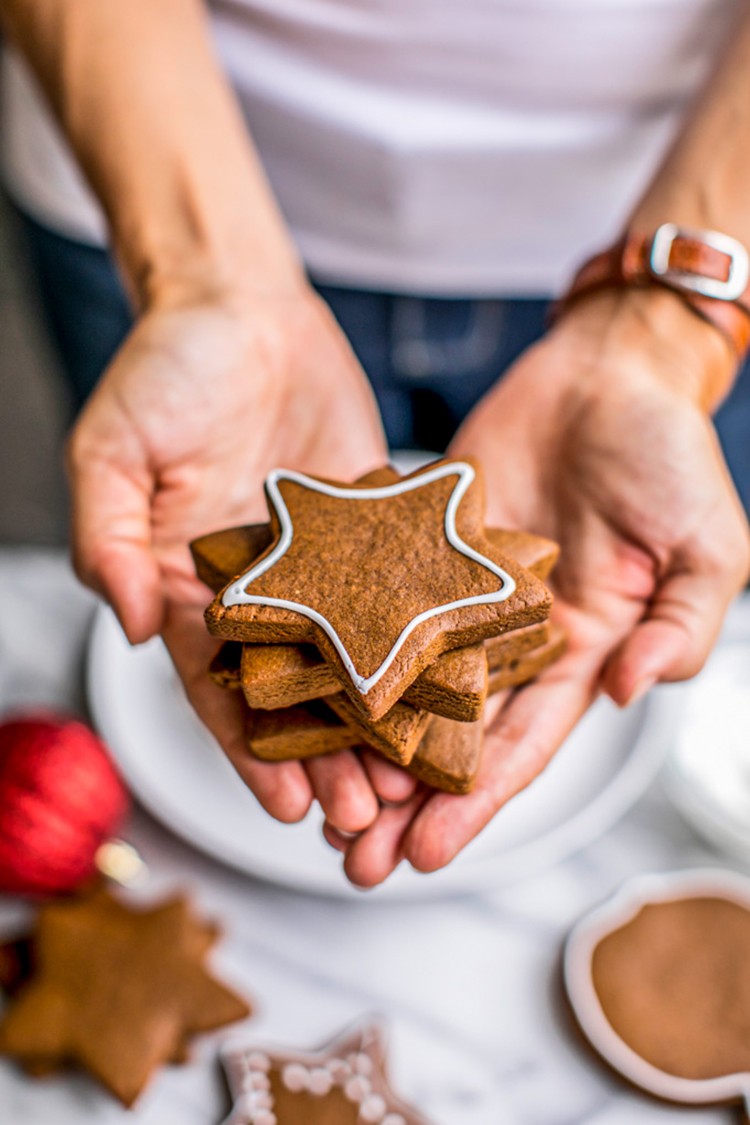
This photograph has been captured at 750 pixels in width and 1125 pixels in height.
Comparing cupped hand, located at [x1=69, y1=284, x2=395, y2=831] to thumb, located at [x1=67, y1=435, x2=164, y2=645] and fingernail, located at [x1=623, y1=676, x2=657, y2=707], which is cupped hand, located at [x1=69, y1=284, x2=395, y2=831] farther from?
fingernail, located at [x1=623, y1=676, x2=657, y2=707]

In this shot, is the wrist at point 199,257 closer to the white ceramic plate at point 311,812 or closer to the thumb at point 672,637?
the white ceramic plate at point 311,812

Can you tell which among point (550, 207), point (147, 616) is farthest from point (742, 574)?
point (550, 207)

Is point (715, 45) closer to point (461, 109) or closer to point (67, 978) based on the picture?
point (461, 109)

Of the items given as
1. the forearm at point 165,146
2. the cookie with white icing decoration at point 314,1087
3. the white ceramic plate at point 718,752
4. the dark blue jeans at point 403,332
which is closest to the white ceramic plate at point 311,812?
the white ceramic plate at point 718,752

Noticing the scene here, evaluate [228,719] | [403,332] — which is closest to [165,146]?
[403,332]

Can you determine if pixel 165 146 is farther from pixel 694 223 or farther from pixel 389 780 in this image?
pixel 389 780

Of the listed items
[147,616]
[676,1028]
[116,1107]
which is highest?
[147,616]
